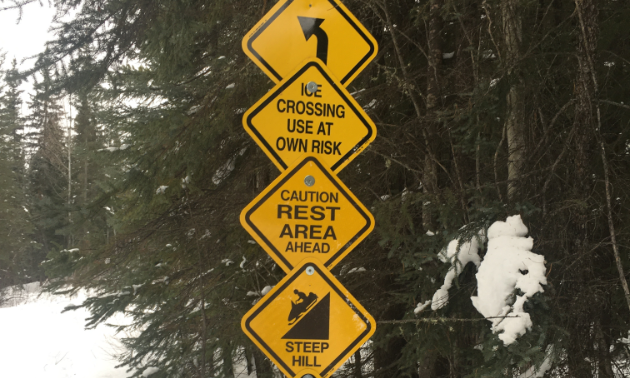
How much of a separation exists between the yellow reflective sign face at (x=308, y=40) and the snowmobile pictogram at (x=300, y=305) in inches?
48.5

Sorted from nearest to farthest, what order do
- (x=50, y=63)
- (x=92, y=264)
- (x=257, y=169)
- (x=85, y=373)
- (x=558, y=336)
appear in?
(x=558, y=336) < (x=50, y=63) < (x=257, y=169) < (x=92, y=264) < (x=85, y=373)

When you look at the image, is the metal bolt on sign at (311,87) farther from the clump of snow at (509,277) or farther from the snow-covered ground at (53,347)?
the snow-covered ground at (53,347)

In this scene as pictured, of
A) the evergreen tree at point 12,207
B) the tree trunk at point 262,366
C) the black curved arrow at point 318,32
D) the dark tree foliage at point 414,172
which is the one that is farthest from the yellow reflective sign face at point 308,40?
the evergreen tree at point 12,207

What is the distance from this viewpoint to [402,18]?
17.6ft

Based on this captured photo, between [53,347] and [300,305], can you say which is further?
[53,347]

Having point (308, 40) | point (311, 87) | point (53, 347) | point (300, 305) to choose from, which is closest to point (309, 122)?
point (311, 87)

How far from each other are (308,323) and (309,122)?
1104 mm

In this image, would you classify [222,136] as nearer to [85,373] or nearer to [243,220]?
[243,220]

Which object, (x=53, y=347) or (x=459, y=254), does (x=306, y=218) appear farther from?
(x=53, y=347)

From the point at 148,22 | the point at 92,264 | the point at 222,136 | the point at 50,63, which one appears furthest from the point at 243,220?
the point at 92,264

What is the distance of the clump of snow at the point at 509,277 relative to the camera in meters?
2.51

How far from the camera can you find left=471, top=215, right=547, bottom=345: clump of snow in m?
2.51

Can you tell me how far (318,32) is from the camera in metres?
2.70

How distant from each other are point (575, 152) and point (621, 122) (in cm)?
74
